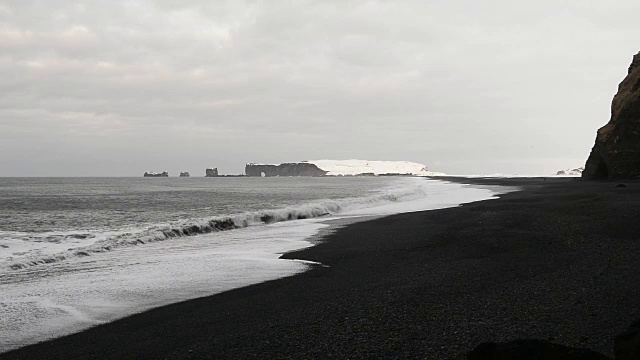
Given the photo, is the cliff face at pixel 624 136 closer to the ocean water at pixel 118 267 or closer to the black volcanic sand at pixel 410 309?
the ocean water at pixel 118 267

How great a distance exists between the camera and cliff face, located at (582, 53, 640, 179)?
38312 mm

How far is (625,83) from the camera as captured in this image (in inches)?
1721

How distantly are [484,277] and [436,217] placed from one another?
451 inches

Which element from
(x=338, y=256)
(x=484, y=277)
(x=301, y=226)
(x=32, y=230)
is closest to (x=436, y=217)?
(x=301, y=226)

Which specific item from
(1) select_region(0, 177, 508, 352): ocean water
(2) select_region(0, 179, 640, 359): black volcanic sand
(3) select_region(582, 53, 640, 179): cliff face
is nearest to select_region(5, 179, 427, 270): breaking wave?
(1) select_region(0, 177, 508, 352): ocean water

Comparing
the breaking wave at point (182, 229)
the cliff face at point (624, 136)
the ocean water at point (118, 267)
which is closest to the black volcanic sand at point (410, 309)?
the ocean water at point (118, 267)

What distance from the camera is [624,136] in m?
38.8

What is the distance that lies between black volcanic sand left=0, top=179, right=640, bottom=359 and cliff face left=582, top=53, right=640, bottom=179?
33194 mm

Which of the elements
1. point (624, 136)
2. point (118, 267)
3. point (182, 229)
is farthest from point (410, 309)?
point (624, 136)

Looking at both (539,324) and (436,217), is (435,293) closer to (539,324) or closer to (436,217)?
(539,324)

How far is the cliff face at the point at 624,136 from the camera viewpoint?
38.3m

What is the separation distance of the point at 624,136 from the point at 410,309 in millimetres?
40827

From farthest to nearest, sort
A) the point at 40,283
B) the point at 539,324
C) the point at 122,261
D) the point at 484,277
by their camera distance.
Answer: the point at 122,261 < the point at 40,283 < the point at 484,277 < the point at 539,324

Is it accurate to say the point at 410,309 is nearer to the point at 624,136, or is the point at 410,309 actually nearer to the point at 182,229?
the point at 182,229
